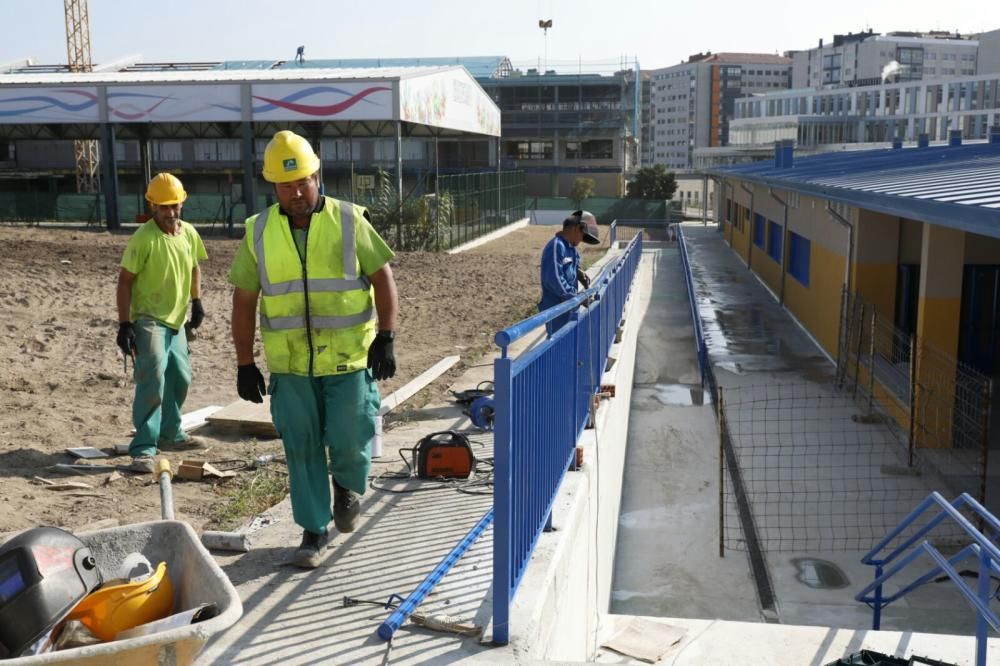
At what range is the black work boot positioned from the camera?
4.83 metres

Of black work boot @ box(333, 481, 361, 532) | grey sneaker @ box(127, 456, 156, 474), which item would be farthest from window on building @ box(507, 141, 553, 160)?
black work boot @ box(333, 481, 361, 532)

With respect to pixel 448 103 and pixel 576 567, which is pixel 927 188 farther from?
pixel 448 103

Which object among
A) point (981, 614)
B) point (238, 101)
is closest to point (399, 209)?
point (238, 101)

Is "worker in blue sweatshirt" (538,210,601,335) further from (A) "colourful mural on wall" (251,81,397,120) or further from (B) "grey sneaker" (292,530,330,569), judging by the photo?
(A) "colourful mural on wall" (251,81,397,120)

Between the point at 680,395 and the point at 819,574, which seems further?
the point at 680,395

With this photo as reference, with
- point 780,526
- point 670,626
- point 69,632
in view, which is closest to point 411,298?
point 780,526

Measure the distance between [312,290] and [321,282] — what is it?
0.05m

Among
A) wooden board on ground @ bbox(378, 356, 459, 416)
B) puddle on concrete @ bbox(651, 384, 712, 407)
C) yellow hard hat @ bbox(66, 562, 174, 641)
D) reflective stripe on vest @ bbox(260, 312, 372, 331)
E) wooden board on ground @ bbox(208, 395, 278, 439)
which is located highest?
reflective stripe on vest @ bbox(260, 312, 372, 331)

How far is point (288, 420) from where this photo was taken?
4.54m

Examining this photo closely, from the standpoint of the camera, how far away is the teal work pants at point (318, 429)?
14.9ft

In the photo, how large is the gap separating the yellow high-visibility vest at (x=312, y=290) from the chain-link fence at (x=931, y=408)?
6.00m

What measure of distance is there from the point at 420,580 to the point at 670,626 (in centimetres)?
188

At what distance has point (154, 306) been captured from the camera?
271 inches

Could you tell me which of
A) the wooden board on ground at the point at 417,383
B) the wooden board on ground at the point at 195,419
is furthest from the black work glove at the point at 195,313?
the wooden board on ground at the point at 417,383
